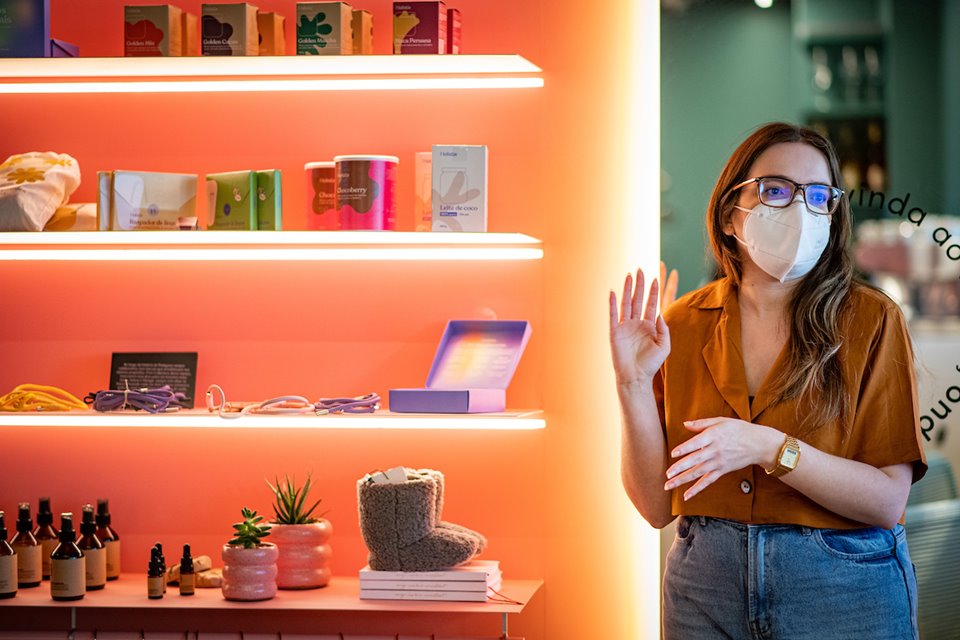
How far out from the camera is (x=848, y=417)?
2203 millimetres

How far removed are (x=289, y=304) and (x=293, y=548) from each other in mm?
726

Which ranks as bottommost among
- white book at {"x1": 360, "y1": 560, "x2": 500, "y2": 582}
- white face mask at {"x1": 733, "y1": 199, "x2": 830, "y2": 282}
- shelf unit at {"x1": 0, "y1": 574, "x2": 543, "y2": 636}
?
shelf unit at {"x1": 0, "y1": 574, "x2": 543, "y2": 636}

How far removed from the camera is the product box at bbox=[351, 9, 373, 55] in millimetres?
3053

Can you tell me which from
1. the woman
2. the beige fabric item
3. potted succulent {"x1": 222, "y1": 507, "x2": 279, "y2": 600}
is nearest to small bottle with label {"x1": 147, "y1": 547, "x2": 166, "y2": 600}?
potted succulent {"x1": 222, "y1": 507, "x2": 279, "y2": 600}

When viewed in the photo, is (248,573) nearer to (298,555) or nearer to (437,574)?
(298,555)

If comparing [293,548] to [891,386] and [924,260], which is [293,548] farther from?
[924,260]

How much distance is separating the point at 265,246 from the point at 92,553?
0.97 m

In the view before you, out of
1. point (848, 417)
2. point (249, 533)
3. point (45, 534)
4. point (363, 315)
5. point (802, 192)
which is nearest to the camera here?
point (848, 417)

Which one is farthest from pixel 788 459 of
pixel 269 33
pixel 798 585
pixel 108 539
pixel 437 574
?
pixel 108 539

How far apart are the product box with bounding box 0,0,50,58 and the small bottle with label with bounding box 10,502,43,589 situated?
4.12 ft

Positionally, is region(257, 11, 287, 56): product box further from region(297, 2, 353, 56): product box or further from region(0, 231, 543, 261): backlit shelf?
region(0, 231, 543, 261): backlit shelf

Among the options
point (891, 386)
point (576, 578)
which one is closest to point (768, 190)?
point (891, 386)

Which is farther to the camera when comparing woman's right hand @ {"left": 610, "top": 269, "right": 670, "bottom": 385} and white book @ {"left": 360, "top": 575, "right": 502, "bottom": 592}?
white book @ {"left": 360, "top": 575, "right": 502, "bottom": 592}

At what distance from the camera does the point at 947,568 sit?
3.50 metres
